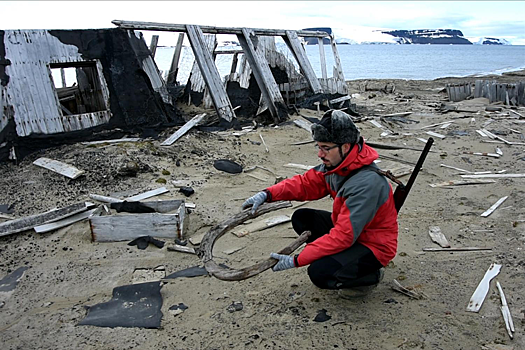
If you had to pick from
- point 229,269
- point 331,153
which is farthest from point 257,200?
point 331,153

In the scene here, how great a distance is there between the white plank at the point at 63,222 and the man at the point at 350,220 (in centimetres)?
390

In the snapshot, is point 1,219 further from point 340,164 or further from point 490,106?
point 490,106

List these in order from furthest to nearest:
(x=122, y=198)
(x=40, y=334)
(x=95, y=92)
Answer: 1. (x=95, y=92)
2. (x=122, y=198)
3. (x=40, y=334)

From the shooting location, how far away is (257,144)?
11.0 m

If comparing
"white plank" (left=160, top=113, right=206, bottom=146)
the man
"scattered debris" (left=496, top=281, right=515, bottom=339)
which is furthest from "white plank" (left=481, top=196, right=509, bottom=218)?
"white plank" (left=160, top=113, right=206, bottom=146)

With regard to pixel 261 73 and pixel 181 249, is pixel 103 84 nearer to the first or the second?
pixel 261 73

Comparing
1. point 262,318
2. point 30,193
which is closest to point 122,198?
point 30,193

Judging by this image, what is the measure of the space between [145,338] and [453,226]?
15.2ft

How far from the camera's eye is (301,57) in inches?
599

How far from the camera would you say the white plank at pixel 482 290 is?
13.6 feet

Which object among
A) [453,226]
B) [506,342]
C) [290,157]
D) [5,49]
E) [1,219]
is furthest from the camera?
[290,157]

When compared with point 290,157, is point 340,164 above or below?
above

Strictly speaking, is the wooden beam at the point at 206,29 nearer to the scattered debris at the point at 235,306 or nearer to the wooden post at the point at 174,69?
the wooden post at the point at 174,69

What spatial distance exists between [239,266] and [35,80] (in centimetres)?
689
